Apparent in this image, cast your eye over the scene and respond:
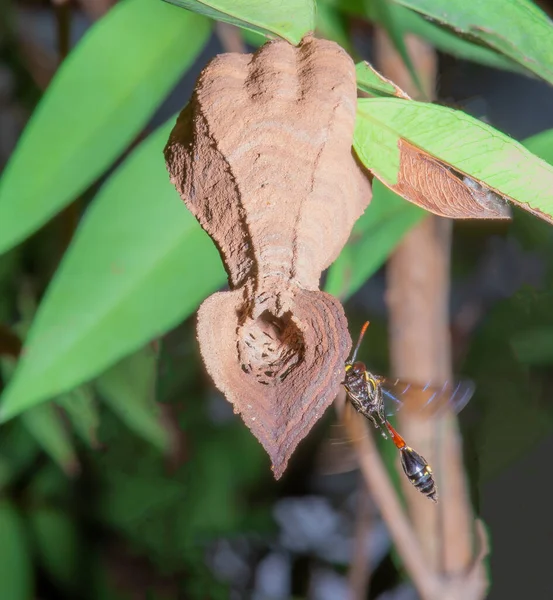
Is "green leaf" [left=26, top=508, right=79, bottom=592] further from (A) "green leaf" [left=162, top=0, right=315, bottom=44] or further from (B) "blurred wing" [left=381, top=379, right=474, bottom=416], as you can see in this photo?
(A) "green leaf" [left=162, top=0, right=315, bottom=44]

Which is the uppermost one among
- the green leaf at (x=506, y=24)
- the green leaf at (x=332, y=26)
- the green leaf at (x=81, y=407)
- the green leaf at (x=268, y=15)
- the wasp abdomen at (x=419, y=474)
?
the green leaf at (x=268, y=15)

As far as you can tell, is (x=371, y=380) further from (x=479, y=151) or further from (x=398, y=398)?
(x=479, y=151)

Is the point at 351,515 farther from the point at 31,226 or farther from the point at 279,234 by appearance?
the point at 279,234

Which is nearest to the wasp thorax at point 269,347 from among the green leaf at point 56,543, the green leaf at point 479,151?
the green leaf at point 479,151

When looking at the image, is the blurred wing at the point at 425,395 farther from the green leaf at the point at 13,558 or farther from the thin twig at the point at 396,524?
the green leaf at the point at 13,558

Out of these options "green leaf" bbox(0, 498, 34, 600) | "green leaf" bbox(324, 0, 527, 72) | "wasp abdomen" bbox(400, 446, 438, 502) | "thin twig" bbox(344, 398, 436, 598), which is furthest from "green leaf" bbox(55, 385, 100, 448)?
"green leaf" bbox(324, 0, 527, 72)
